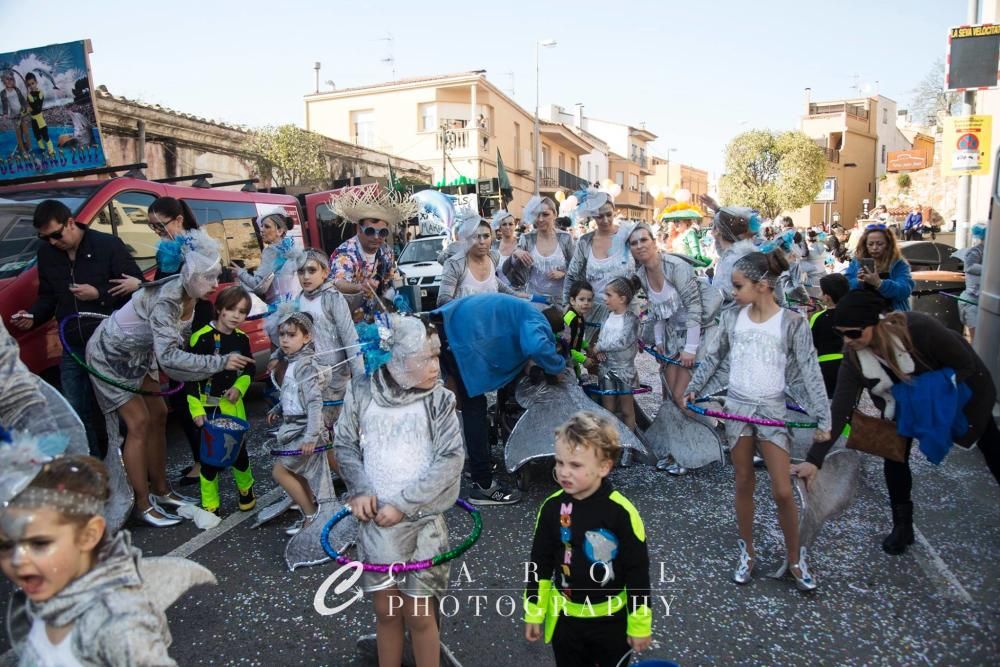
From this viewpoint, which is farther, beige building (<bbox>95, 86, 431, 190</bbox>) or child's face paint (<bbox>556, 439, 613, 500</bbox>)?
beige building (<bbox>95, 86, 431, 190</bbox>)

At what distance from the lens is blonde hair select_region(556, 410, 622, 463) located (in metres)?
2.46

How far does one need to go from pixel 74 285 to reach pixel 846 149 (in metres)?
61.8

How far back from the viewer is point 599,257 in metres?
6.03

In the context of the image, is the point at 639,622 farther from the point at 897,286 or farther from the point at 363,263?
the point at 897,286

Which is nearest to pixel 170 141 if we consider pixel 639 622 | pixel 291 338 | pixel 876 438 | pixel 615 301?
pixel 291 338

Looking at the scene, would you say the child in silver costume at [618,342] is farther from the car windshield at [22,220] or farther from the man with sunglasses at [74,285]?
the car windshield at [22,220]

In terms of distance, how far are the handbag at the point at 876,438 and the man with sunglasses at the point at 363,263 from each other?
353 centimetres

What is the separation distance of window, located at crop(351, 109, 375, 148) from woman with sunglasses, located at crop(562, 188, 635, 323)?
103 feet

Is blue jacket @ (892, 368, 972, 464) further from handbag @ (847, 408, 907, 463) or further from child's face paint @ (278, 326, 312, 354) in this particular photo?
child's face paint @ (278, 326, 312, 354)

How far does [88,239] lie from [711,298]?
183 inches

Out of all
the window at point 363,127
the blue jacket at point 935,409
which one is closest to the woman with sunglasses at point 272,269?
the blue jacket at point 935,409

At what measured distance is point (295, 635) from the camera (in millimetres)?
3242

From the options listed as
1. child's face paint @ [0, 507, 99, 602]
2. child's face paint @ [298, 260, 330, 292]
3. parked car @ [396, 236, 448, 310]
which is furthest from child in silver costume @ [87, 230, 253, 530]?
parked car @ [396, 236, 448, 310]

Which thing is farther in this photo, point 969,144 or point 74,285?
point 969,144
